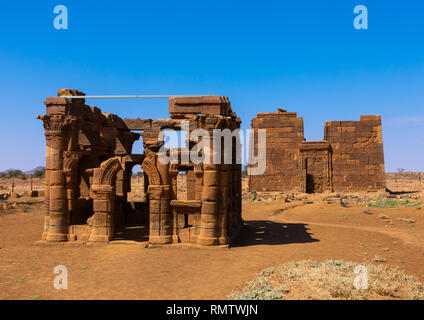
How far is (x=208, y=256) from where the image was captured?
12328 millimetres

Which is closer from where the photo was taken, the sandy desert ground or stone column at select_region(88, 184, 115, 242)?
the sandy desert ground

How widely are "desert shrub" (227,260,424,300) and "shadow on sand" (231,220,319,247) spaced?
4896 mm

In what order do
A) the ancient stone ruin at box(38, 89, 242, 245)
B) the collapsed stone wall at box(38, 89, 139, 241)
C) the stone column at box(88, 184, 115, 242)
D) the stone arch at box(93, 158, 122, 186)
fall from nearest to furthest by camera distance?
the ancient stone ruin at box(38, 89, 242, 245)
the stone column at box(88, 184, 115, 242)
the stone arch at box(93, 158, 122, 186)
the collapsed stone wall at box(38, 89, 139, 241)

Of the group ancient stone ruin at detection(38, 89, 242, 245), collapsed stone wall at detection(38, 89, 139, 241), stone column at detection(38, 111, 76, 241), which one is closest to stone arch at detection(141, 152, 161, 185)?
ancient stone ruin at detection(38, 89, 242, 245)

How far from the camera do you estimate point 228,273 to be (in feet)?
33.6

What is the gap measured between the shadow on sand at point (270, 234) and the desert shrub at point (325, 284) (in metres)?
4.90

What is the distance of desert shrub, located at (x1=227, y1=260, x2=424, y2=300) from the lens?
7.67 m

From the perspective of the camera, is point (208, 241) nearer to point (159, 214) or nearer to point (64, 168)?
point (159, 214)

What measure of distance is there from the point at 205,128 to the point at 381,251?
314 inches

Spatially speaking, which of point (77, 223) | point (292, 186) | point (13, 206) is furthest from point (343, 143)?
point (13, 206)

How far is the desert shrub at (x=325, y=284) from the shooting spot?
7.67m

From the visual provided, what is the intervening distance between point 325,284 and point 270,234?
860cm

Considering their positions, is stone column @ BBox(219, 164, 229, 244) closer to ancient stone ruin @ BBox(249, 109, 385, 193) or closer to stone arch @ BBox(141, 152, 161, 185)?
stone arch @ BBox(141, 152, 161, 185)
